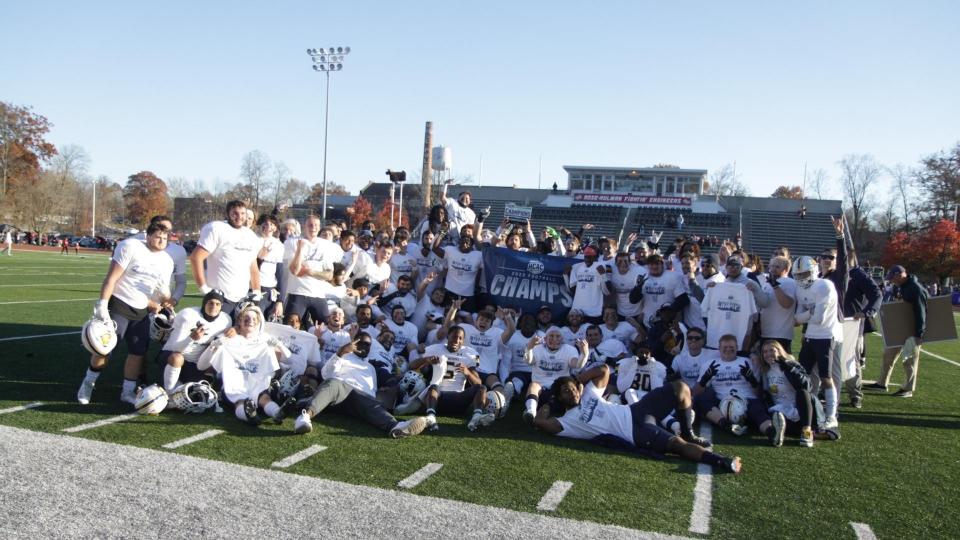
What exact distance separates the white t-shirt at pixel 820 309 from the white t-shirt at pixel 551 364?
2.35m

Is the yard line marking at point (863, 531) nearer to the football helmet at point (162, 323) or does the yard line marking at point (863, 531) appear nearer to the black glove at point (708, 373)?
the black glove at point (708, 373)

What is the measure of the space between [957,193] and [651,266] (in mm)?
56134

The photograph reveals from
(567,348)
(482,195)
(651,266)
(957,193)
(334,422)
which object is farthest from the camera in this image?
(482,195)

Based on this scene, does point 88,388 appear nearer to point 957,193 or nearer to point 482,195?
point 482,195

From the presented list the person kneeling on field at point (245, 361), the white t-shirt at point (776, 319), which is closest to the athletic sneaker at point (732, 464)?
the white t-shirt at point (776, 319)

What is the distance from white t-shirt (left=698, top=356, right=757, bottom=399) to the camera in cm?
695

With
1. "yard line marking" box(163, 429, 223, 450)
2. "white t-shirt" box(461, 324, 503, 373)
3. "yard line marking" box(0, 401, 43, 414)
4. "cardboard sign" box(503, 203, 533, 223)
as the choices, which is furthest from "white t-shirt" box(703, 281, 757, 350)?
"yard line marking" box(0, 401, 43, 414)

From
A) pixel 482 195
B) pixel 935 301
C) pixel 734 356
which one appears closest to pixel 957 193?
pixel 482 195

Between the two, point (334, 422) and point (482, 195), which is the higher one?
point (482, 195)

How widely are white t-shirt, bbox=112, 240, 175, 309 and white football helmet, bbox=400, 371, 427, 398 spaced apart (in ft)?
8.29

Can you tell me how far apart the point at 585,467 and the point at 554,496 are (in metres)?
0.78

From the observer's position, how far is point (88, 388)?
6.72 meters

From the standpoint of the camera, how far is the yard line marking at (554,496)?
4559 millimetres

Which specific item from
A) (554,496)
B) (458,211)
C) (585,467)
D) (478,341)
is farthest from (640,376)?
(458,211)
